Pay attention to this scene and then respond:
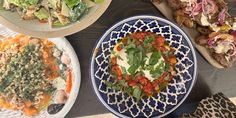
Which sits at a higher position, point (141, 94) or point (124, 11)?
point (124, 11)

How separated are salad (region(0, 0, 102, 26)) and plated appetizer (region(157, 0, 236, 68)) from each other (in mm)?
300

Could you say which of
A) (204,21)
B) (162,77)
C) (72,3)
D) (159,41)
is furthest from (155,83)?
(72,3)

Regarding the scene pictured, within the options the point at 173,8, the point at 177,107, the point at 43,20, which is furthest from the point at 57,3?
the point at 177,107

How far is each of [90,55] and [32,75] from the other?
0.19m

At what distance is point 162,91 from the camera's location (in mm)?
1307

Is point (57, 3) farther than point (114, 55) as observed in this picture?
No

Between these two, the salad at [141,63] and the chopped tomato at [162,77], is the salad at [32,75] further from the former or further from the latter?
the chopped tomato at [162,77]

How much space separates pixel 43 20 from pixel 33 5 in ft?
0.16

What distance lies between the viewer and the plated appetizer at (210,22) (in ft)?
4.03

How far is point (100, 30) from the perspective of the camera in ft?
4.27

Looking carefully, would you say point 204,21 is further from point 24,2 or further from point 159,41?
point 24,2

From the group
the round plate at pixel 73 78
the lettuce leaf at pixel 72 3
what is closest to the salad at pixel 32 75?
the round plate at pixel 73 78

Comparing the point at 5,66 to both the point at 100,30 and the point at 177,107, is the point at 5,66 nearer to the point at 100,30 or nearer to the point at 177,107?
the point at 100,30

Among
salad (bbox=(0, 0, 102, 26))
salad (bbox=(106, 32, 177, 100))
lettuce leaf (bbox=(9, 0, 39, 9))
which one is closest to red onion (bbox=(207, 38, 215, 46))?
salad (bbox=(106, 32, 177, 100))
